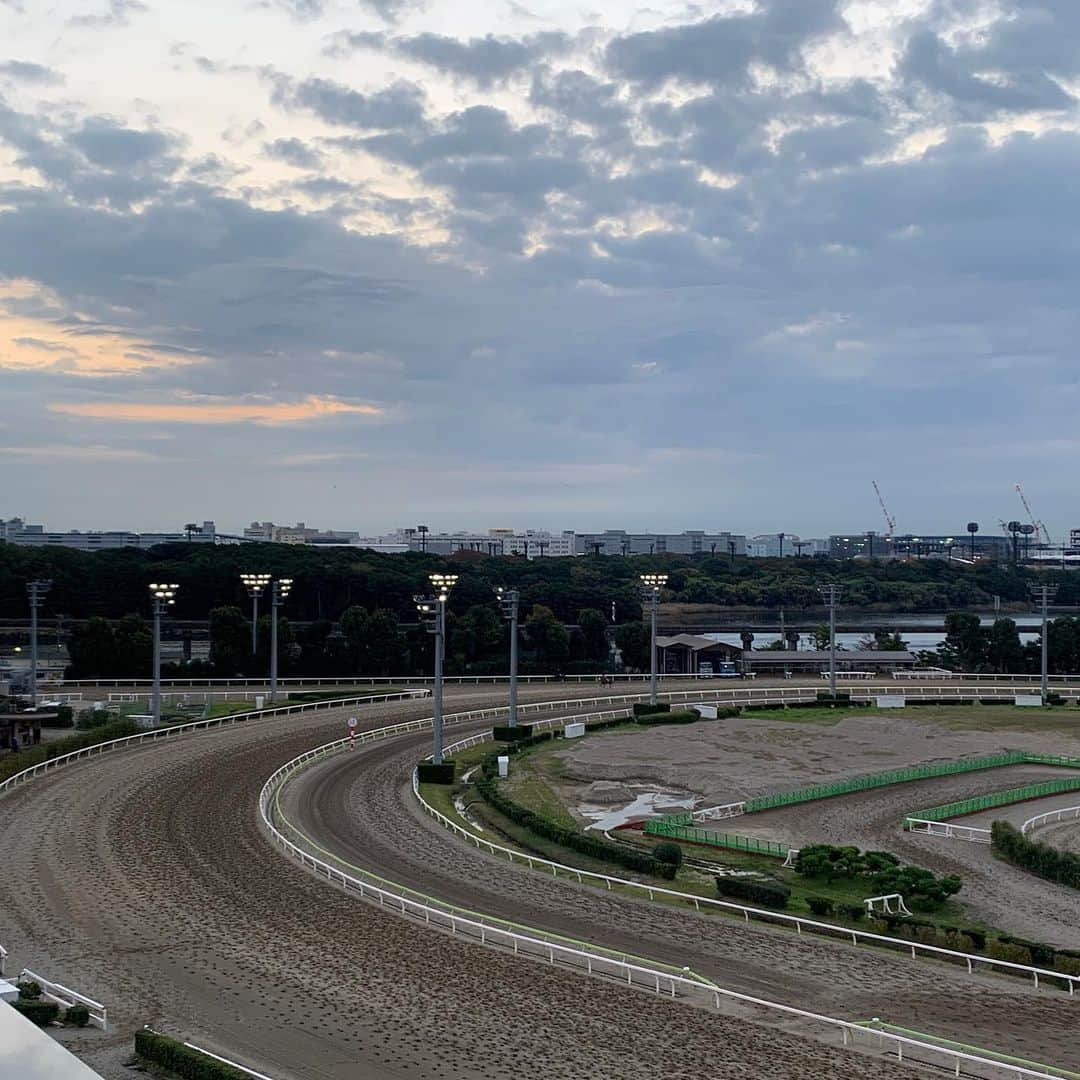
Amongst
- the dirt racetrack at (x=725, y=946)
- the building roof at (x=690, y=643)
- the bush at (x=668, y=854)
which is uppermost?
the building roof at (x=690, y=643)

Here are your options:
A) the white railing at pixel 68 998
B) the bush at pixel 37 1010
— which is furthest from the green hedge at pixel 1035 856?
the bush at pixel 37 1010

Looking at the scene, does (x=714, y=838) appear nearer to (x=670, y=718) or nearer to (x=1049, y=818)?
(x=1049, y=818)

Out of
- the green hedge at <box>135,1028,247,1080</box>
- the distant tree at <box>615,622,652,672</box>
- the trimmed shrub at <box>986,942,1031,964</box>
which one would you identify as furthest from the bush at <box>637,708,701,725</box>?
the green hedge at <box>135,1028,247,1080</box>

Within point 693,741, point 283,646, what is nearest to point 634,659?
point 283,646

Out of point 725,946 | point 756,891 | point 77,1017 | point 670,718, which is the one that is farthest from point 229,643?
point 77,1017

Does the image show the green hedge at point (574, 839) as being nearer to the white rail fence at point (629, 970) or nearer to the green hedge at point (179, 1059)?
the white rail fence at point (629, 970)
